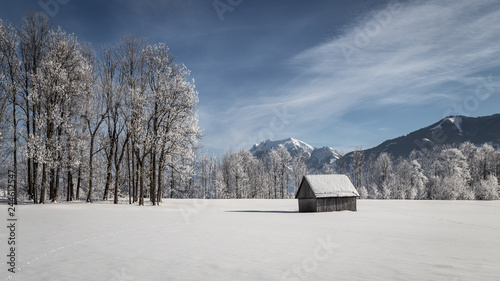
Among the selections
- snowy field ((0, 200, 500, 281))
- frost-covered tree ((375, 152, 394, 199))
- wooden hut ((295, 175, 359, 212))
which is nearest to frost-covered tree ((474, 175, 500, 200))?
frost-covered tree ((375, 152, 394, 199))

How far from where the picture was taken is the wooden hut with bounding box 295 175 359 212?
31.1 m

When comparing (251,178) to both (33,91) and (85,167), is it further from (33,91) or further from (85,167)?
(33,91)

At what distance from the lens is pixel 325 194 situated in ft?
102

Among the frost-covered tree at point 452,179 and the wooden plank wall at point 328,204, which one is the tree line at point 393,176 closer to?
the frost-covered tree at point 452,179

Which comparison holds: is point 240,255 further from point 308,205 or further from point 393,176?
point 393,176

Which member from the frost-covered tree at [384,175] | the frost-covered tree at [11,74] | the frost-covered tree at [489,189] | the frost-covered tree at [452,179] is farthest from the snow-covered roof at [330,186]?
the frost-covered tree at [384,175]

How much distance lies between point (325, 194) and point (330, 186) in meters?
Result: 1.61

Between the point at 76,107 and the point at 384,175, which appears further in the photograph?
the point at 384,175

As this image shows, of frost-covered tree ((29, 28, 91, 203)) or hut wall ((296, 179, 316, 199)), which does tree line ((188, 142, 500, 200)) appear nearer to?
hut wall ((296, 179, 316, 199))

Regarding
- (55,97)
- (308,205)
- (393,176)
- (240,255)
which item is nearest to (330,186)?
(308,205)

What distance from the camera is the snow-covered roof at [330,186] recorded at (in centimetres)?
3128

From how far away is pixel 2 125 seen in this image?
94.4 ft

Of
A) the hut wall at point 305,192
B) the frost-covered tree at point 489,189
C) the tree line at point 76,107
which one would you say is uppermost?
the tree line at point 76,107

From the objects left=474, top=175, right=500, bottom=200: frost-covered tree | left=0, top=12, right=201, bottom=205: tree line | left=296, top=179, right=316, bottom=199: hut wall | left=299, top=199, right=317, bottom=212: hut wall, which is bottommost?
left=474, top=175, right=500, bottom=200: frost-covered tree
